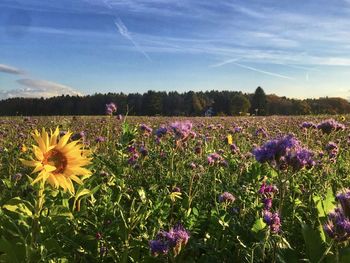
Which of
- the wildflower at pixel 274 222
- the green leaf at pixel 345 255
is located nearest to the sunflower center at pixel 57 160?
the wildflower at pixel 274 222

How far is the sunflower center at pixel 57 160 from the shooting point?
2.92m

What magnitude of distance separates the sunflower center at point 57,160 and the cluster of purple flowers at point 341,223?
5.50 feet

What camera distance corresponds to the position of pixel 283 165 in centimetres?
344

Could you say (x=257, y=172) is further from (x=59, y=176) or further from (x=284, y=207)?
(x=59, y=176)

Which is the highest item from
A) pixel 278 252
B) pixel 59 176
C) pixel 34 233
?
pixel 59 176

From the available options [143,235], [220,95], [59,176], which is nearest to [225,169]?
[143,235]

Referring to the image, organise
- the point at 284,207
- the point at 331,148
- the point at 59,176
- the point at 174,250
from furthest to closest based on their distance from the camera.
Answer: the point at 331,148 → the point at 284,207 → the point at 59,176 → the point at 174,250

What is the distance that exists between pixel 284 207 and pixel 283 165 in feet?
2.54

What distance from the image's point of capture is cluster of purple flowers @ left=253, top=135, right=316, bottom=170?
333cm

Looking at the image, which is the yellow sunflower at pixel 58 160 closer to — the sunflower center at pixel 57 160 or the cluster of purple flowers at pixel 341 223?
the sunflower center at pixel 57 160

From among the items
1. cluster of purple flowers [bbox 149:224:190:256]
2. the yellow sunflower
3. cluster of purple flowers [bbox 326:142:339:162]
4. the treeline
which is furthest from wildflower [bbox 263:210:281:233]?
the treeline

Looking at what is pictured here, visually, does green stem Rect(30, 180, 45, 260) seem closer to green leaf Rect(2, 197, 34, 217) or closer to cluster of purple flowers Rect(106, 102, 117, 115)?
green leaf Rect(2, 197, 34, 217)

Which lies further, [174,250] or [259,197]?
[259,197]

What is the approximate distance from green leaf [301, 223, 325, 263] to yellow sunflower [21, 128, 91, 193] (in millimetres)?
1470
